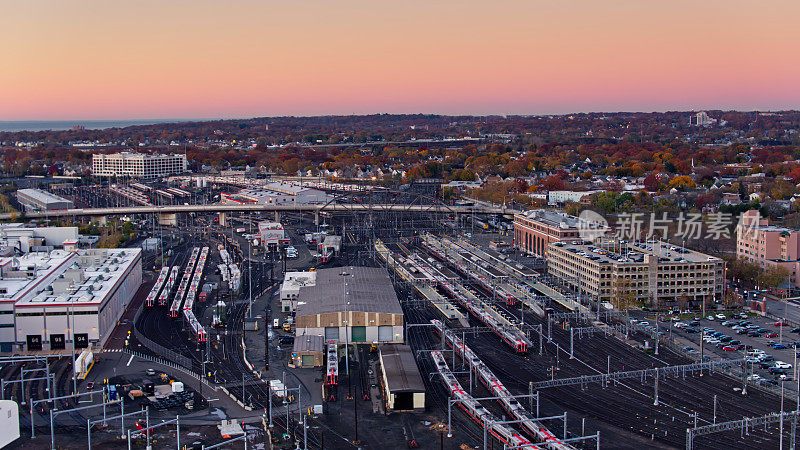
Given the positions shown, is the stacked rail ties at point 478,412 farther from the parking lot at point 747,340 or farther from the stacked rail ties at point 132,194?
the stacked rail ties at point 132,194

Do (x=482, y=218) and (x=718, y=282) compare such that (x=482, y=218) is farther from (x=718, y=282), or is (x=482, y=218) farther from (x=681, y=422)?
(x=681, y=422)

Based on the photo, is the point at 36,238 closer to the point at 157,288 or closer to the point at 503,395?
the point at 157,288

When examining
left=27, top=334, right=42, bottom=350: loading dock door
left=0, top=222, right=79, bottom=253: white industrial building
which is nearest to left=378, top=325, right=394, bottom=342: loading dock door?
left=27, top=334, right=42, bottom=350: loading dock door

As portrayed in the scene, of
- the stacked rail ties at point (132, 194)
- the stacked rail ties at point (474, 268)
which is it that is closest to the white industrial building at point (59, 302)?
the stacked rail ties at point (474, 268)

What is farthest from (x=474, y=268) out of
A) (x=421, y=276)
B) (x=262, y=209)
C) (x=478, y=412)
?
(x=262, y=209)

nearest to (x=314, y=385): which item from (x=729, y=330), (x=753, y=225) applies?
(x=729, y=330)

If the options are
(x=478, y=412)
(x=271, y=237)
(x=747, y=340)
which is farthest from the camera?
(x=271, y=237)

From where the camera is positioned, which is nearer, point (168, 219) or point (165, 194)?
point (168, 219)
